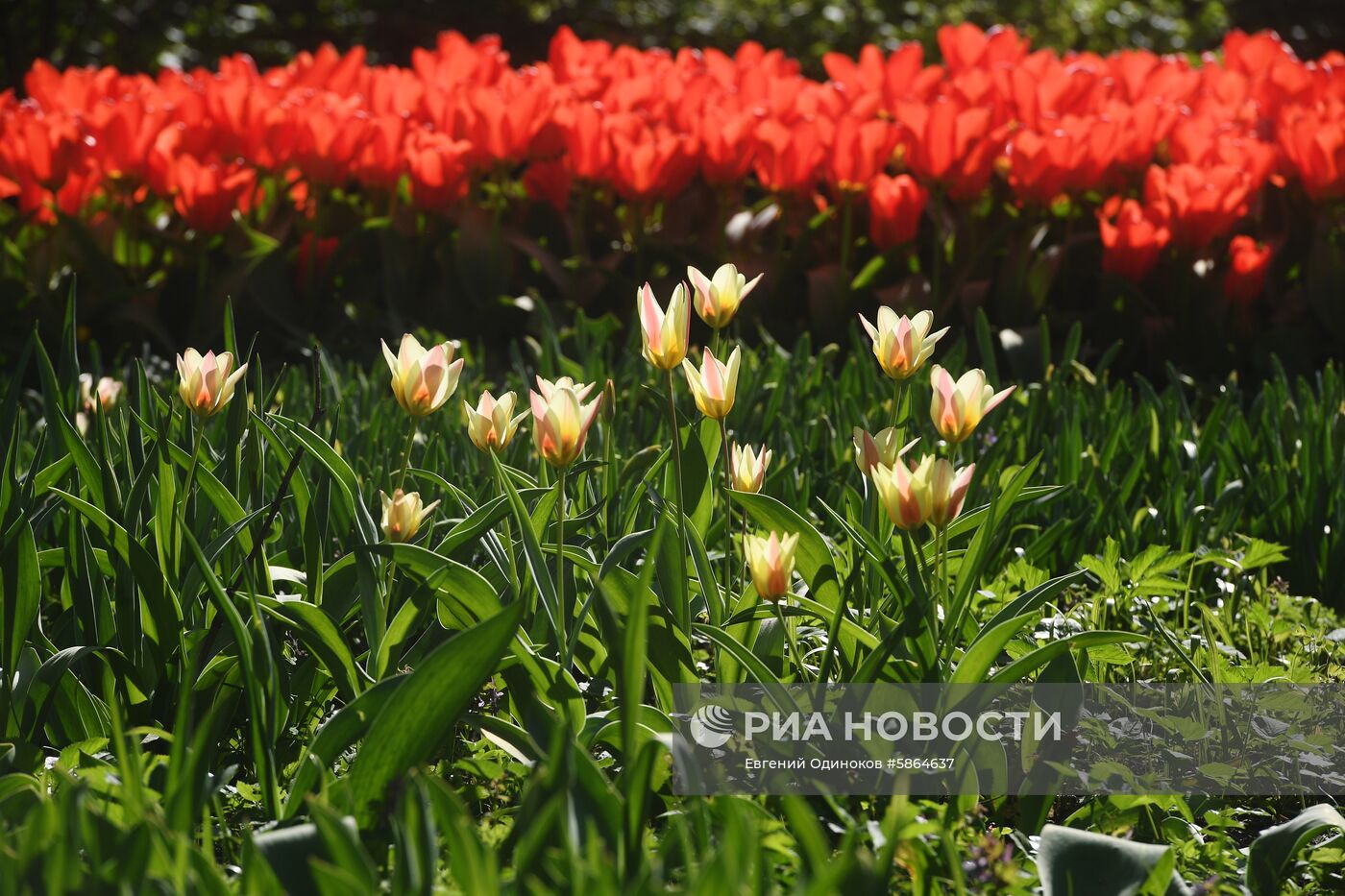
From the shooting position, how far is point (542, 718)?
1577 millimetres

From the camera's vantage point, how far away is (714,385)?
62.4 inches

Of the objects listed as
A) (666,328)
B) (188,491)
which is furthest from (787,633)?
(188,491)

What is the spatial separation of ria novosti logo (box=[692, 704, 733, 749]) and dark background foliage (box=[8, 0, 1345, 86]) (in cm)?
816

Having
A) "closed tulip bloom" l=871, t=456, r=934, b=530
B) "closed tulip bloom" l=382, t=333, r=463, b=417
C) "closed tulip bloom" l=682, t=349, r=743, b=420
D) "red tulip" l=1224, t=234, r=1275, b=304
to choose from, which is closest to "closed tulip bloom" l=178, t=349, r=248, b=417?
"closed tulip bloom" l=382, t=333, r=463, b=417

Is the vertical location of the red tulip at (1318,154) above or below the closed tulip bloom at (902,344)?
above

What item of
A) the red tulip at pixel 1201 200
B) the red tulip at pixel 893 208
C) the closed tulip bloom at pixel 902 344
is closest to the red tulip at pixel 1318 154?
the red tulip at pixel 1201 200

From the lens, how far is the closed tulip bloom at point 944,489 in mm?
1370

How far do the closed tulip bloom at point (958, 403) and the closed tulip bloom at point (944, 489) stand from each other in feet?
0.48

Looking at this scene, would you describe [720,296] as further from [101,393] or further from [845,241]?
[845,241]

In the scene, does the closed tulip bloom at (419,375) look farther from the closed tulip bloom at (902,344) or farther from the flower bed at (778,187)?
the flower bed at (778,187)

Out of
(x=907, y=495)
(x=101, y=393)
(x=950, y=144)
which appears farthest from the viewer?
(x=950, y=144)

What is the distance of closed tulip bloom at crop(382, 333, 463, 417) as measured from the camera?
156cm

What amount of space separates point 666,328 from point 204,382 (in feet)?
1.94

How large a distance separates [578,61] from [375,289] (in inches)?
61.9
